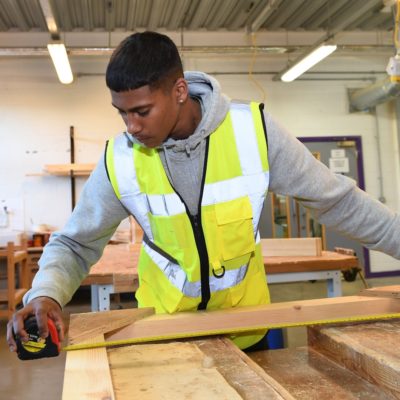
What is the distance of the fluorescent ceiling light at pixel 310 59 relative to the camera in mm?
5805

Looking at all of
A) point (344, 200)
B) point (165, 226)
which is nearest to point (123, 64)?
point (165, 226)

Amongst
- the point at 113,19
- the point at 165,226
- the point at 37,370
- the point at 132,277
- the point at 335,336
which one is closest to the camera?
the point at 335,336

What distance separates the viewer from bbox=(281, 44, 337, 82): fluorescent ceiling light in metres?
5.80

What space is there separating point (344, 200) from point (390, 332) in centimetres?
41

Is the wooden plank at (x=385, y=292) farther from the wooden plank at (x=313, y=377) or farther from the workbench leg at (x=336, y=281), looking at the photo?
the workbench leg at (x=336, y=281)

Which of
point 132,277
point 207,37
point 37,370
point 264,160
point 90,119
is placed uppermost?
point 207,37

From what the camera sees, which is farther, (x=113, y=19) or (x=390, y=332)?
(x=113, y=19)

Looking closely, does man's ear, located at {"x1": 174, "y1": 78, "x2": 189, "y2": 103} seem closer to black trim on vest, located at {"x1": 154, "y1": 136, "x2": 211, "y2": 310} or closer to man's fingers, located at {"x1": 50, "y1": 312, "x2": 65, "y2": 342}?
black trim on vest, located at {"x1": 154, "y1": 136, "x2": 211, "y2": 310}

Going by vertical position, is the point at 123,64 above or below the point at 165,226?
above

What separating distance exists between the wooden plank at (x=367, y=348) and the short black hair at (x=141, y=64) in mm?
833

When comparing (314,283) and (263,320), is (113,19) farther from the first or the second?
(263,320)

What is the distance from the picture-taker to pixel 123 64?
3.99 feet

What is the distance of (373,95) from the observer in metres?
7.41

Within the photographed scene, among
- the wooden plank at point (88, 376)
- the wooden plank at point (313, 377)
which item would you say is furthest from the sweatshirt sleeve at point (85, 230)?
the wooden plank at point (313, 377)
